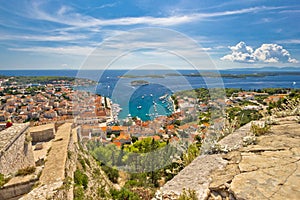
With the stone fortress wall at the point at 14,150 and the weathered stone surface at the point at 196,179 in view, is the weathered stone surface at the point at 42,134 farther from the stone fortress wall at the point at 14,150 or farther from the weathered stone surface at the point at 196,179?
the weathered stone surface at the point at 196,179

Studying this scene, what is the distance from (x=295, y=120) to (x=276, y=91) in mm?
34690

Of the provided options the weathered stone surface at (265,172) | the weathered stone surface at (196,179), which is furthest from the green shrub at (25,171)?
the weathered stone surface at (265,172)

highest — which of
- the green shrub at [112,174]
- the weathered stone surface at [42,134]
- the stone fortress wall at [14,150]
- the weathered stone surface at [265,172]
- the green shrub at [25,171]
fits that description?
the weathered stone surface at [265,172]

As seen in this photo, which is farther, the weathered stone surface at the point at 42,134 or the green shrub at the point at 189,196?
the weathered stone surface at the point at 42,134

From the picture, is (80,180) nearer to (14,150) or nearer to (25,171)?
(25,171)

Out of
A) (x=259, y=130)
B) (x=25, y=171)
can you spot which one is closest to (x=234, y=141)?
(x=259, y=130)

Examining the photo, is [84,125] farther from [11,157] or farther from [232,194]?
[232,194]

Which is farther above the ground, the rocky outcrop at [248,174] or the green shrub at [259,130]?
the green shrub at [259,130]

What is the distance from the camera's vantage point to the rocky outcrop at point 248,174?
6.15 ft

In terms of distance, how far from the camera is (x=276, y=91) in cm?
3384

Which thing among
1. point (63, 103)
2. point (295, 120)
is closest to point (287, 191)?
point (295, 120)

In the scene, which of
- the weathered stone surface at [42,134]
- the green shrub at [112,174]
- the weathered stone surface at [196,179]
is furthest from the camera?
the green shrub at [112,174]

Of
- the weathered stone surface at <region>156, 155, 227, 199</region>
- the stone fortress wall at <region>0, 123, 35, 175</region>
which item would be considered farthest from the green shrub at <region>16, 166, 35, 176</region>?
the weathered stone surface at <region>156, 155, 227, 199</region>

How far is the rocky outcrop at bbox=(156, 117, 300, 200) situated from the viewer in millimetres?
1875
